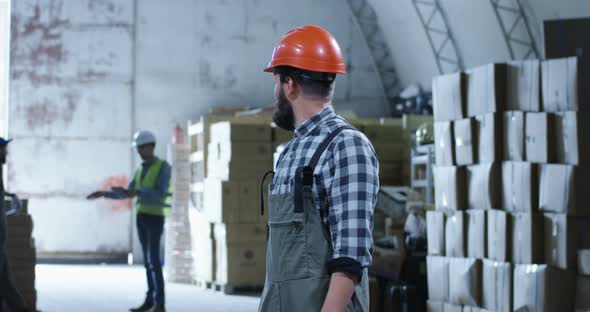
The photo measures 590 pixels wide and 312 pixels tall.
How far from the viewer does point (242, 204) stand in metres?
11.6

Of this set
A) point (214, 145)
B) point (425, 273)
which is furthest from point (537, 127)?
point (214, 145)

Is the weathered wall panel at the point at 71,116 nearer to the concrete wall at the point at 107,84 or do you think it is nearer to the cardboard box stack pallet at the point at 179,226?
the concrete wall at the point at 107,84

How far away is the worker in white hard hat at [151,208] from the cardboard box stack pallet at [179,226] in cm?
406

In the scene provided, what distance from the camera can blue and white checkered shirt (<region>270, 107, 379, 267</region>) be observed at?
2543 millimetres

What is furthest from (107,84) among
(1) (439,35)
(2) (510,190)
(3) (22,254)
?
(2) (510,190)

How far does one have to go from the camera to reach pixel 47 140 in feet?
55.2

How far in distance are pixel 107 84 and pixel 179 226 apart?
4381mm

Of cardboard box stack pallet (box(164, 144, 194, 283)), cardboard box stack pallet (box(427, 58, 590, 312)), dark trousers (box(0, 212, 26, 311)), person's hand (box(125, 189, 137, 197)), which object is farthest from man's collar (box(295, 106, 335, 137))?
cardboard box stack pallet (box(164, 144, 194, 283))

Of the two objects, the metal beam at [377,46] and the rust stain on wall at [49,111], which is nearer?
the rust stain on wall at [49,111]

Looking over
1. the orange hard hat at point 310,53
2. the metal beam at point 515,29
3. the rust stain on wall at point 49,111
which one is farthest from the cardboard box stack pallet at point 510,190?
the rust stain on wall at point 49,111

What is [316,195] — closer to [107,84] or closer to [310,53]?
[310,53]

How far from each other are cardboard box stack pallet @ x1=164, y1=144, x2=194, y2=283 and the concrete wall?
10.0 feet

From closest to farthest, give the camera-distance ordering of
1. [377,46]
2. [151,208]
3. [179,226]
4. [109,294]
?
[151,208] < [109,294] < [179,226] < [377,46]

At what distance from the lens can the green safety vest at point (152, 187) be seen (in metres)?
9.09
